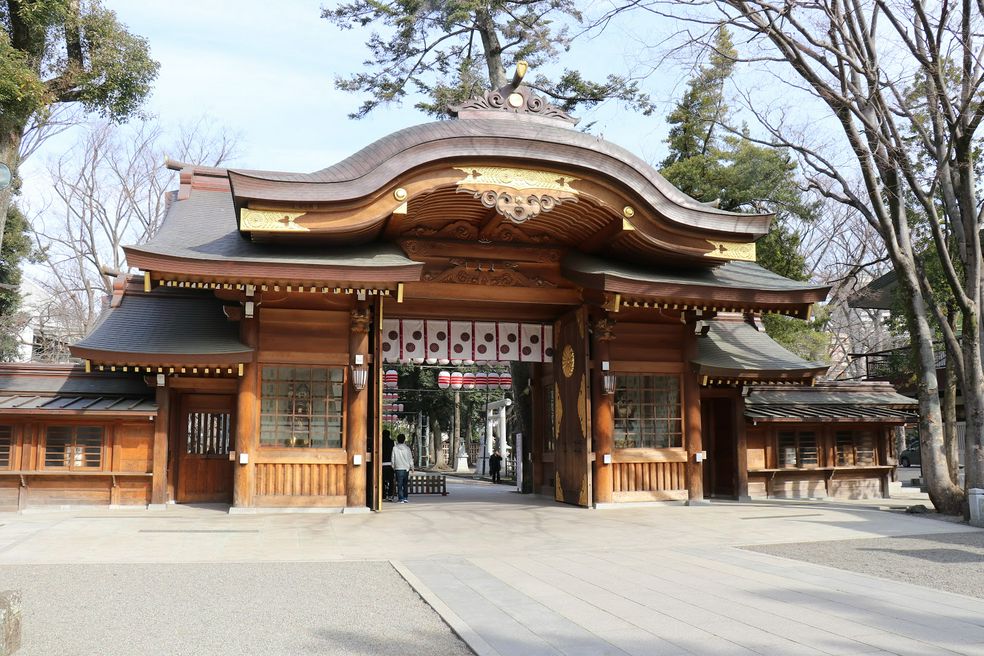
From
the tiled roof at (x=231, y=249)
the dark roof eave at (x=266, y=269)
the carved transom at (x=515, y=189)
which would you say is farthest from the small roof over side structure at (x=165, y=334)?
the carved transom at (x=515, y=189)

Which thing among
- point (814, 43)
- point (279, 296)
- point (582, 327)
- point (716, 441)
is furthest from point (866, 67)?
point (279, 296)

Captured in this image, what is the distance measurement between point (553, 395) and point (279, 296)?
233 inches

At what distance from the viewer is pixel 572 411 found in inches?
581

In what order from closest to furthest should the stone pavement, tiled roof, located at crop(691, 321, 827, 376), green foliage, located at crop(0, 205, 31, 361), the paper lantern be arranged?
the stone pavement
tiled roof, located at crop(691, 321, 827, 376)
green foliage, located at crop(0, 205, 31, 361)
the paper lantern

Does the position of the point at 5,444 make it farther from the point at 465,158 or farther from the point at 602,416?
the point at 602,416

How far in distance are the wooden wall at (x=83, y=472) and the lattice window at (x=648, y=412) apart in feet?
27.0

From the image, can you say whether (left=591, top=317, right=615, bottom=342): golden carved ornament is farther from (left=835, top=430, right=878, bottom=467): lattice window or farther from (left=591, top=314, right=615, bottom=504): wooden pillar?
(left=835, top=430, right=878, bottom=467): lattice window

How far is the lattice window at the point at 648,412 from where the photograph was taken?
48.0 ft

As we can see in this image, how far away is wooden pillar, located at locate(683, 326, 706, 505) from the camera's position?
1465cm

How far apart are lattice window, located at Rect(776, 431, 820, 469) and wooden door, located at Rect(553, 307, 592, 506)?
4605 mm

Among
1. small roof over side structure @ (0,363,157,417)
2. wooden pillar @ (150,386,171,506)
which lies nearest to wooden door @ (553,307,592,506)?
wooden pillar @ (150,386,171,506)

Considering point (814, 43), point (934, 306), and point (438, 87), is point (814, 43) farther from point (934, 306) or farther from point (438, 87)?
point (438, 87)

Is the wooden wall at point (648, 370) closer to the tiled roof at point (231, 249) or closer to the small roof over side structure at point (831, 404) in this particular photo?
the small roof over side structure at point (831, 404)

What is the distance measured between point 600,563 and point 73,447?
31.0ft
